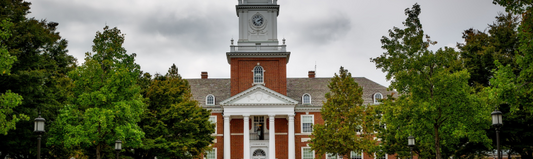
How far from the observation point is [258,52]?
5059 centimetres

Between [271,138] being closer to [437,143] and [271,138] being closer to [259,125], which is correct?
[259,125]

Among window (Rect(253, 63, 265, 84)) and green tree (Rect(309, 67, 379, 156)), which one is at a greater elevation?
window (Rect(253, 63, 265, 84))

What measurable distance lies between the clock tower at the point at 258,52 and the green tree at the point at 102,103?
21845 millimetres

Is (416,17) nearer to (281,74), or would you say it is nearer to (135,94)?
(135,94)

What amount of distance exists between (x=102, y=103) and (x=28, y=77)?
3984mm

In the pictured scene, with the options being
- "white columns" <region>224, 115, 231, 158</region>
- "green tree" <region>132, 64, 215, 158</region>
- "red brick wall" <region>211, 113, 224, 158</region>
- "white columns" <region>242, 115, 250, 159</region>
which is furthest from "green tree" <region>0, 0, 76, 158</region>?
"red brick wall" <region>211, 113, 224, 158</region>

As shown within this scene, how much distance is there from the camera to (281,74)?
5125 centimetres

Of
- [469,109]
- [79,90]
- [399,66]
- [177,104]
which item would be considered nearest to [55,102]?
[79,90]

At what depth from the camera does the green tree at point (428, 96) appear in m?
26.0

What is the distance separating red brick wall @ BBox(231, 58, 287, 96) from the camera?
5125 cm

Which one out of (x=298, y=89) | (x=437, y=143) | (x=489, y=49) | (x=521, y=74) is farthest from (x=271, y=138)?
(x=521, y=74)

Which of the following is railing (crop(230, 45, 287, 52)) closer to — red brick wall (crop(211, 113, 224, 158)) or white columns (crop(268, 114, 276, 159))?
white columns (crop(268, 114, 276, 159))

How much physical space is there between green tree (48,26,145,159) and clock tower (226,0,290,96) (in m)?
21.8

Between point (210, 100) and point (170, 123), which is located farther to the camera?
point (210, 100)
